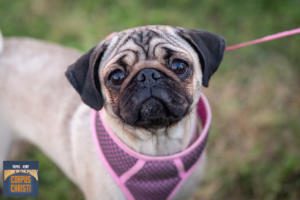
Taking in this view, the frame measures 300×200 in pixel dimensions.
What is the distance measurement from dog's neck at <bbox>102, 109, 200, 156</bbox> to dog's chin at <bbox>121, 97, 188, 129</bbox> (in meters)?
0.16

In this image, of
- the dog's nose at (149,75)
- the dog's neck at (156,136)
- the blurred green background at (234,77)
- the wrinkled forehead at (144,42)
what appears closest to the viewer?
the dog's nose at (149,75)

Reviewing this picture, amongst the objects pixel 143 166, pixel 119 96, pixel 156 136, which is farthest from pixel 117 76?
pixel 143 166

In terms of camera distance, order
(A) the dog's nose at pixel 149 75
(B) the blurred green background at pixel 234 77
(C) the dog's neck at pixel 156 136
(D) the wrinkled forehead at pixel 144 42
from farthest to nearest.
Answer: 1. (B) the blurred green background at pixel 234 77
2. (C) the dog's neck at pixel 156 136
3. (D) the wrinkled forehead at pixel 144 42
4. (A) the dog's nose at pixel 149 75

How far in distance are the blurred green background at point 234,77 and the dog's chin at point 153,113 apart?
1438 millimetres

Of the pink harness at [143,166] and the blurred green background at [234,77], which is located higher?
the blurred green background at [234,77]

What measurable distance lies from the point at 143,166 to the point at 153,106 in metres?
0.46

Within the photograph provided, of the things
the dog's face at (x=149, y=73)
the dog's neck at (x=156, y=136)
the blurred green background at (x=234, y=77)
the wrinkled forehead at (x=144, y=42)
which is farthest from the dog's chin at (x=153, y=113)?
the blurred green background at (x=234, y=77)

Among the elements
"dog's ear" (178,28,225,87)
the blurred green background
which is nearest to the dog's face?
"dog's ear" (178,28,225,87)

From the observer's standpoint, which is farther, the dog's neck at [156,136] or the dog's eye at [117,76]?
the dog's neck at [156,136]

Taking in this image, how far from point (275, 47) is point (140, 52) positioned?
98.7 inches

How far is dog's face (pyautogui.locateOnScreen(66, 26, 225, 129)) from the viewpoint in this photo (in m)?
2.74

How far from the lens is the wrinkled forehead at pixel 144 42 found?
2.83m

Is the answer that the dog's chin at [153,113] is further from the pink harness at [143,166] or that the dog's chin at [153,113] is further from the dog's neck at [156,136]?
the pink harness at [143,166]

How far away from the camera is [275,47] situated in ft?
16.4
